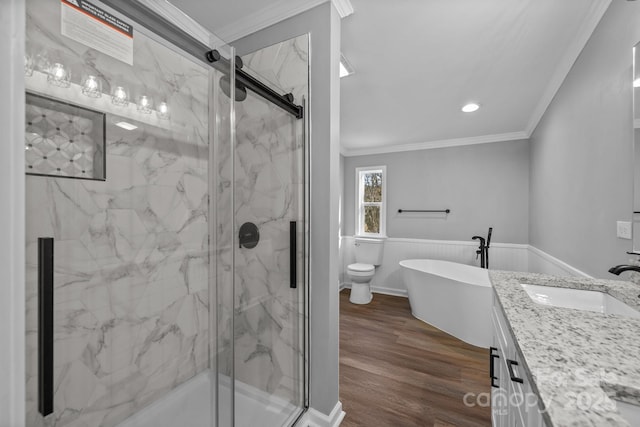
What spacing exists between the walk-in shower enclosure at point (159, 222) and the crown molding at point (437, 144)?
304 cm

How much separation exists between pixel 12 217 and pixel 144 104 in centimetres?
88

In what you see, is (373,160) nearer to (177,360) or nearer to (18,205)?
(177,360)

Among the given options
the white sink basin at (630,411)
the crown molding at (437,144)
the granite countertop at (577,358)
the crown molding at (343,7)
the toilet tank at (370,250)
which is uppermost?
the crown molding at (343,7)

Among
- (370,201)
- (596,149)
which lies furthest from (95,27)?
(370,201)

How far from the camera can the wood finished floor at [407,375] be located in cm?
168

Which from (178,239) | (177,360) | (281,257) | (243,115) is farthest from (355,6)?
(177,360)

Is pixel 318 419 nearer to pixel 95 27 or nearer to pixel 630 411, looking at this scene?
pixel 630 411

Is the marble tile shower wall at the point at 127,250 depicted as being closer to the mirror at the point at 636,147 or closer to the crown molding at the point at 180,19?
the crown molding at the point at 180,19

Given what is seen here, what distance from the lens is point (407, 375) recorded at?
6.84ft

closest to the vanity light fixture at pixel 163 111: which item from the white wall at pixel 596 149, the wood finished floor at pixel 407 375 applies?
the wood finished floor at pixel 407 375

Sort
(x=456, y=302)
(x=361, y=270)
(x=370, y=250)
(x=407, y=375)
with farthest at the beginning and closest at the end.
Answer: (x=370, y=250) < (x=361, y=270) < (x=456, y=302) < (x=407, y=375)

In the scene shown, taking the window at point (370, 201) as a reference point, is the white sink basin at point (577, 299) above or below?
below

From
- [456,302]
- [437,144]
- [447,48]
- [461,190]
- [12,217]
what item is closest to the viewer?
[12,217]

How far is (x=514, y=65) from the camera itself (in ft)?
6.69
